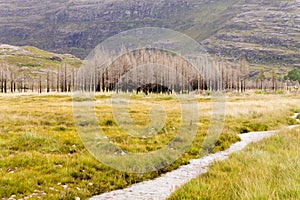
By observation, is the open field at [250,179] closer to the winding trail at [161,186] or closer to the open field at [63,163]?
the winding trail at [161,186]

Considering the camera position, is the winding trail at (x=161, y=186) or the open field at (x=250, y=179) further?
the winding trail at (x=161, y=186)

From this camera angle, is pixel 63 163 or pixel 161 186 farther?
pixel 63 163

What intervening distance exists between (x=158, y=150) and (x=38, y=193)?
7.81m

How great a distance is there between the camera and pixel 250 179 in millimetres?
10336

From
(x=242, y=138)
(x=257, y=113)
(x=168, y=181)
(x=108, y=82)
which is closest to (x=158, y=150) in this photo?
(x=168, y=181)

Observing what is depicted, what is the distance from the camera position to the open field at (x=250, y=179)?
337 inches

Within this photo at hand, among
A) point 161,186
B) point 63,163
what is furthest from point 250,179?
point 63,163

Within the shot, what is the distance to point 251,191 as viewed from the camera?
842cm

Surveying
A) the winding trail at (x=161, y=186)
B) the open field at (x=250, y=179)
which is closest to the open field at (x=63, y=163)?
the winding trail at (x=161, y=186)

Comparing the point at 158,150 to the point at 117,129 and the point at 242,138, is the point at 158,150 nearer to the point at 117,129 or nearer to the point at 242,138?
the point at 117,129

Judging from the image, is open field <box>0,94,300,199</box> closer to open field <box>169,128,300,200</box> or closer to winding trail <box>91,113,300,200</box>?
winding trail <box>91,113,300,200</box>

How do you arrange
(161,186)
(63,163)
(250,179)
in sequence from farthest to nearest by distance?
1. (63,163)
2. (161,186)
3. (250,179)

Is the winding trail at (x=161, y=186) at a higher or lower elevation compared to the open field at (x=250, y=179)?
lower

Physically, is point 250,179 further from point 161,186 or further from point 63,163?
point 63,163
